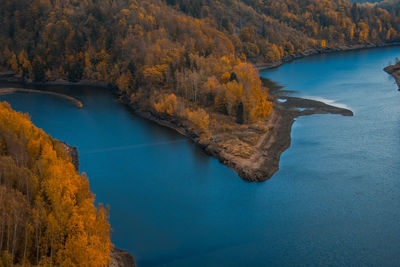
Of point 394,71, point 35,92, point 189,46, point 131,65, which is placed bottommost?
point 35,92

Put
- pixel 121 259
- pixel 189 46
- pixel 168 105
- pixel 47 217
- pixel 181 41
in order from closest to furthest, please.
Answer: pixel 47 217 < pixel 121 259 < pixel 168 105 < pixel 189 46 < pixel 181 41

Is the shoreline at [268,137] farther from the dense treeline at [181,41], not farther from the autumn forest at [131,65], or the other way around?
the dense treeline at [181,41]

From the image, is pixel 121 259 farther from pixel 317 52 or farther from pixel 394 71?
pixel 317 52

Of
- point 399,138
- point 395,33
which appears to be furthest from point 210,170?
point 395,33

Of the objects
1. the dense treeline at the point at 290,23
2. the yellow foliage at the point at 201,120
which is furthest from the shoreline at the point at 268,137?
the dense treeline at the point at 290,23

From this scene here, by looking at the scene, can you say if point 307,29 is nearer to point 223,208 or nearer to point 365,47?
point 365,47

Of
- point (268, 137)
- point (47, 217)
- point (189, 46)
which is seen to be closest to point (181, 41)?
point (189, 46)
